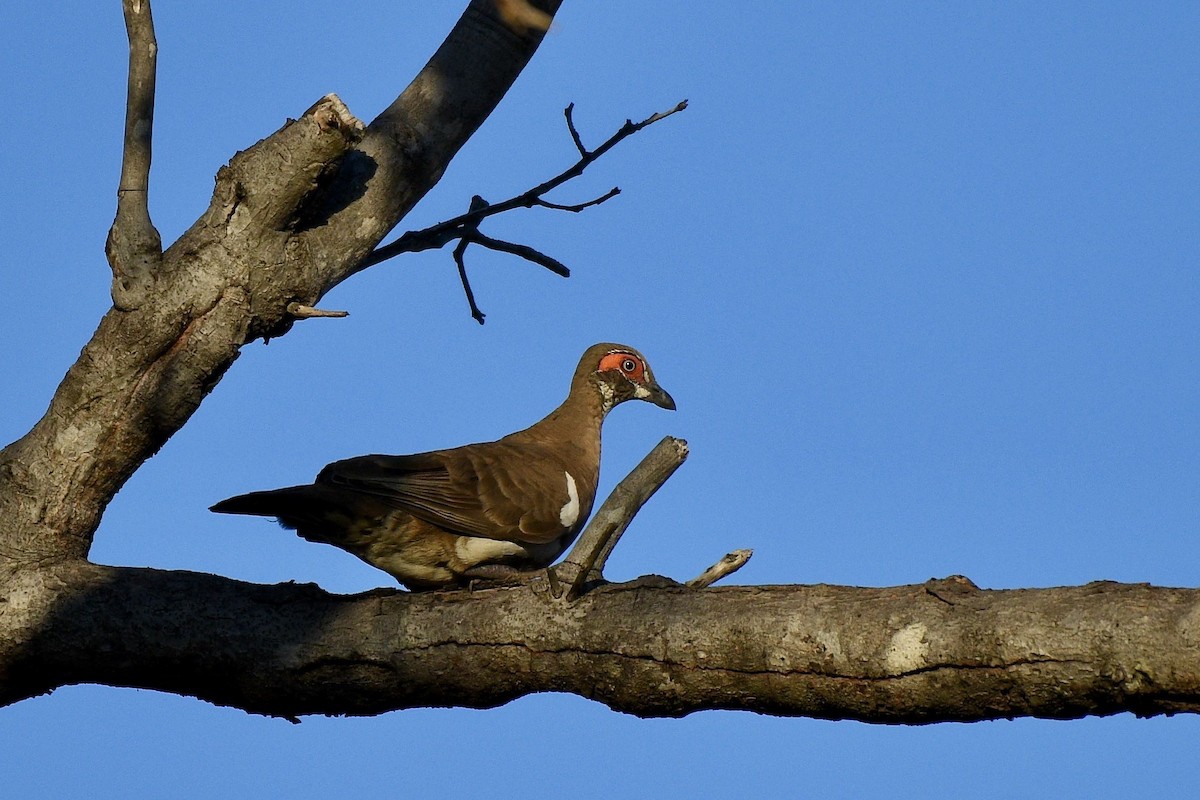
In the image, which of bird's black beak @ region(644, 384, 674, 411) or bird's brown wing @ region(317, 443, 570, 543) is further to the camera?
bird's black beak @ region(644, 384, 674, 411)

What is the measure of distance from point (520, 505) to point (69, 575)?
6.14ft

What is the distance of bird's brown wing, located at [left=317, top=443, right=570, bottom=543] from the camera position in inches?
206

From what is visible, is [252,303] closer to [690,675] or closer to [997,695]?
[690,675]

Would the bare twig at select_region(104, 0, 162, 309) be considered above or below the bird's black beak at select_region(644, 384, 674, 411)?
below

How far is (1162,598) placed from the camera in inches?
117

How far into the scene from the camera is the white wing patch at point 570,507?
580cm

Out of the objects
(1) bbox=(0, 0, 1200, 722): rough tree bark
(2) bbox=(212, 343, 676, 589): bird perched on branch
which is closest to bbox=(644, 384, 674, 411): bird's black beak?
(2) bbox=(212, 343, 676, 589): bird perched on branch

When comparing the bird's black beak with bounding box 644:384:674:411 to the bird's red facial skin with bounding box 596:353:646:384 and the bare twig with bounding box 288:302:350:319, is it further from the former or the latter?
the bare twig with bounding box 288:302:350:319

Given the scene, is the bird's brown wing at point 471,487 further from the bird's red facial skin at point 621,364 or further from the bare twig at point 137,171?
the bare twig at point 137,171

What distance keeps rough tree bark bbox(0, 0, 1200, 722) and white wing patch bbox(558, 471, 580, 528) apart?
1.53m

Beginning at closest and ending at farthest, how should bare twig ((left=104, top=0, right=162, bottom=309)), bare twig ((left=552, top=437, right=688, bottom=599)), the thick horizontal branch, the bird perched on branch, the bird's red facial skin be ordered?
the thick horizontal branch, bare twig ((left=552, top=437, right=688, bottom=599)), bare twig ((left=104, top=0, right=162, bottom=309)), the bird perched on branch, the bird's red facial skin

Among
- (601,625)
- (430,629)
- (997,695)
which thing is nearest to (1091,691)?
(997,695)

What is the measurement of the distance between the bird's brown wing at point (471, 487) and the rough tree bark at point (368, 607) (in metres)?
0.81

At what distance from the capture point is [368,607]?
4180mm
